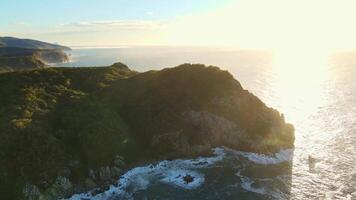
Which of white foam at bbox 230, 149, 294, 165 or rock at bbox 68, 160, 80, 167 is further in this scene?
white foam at bbox 230, 149, 294, 165

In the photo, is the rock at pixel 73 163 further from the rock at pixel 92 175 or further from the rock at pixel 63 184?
the rock at pixel 63 184

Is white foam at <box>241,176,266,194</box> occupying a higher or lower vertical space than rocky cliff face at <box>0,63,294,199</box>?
lower

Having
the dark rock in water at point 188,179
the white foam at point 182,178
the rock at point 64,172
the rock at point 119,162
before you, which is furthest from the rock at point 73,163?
the dark rock in water at point 188,179

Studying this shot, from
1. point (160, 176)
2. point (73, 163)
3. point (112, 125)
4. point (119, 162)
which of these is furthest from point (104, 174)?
point (112, 125)

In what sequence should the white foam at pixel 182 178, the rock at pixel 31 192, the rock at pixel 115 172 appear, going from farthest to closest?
the rock at pixel 115 172
the white foam at pixel 182 178
the rock at pixel 31 192

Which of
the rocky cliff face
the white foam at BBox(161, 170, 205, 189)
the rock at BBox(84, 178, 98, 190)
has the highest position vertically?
the rocky cliff face

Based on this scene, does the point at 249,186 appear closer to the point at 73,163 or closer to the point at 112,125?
the point at 73,163

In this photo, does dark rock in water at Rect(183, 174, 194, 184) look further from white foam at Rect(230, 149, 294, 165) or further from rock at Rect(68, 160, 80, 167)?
rock at Rect(68, 160, 80, 167)

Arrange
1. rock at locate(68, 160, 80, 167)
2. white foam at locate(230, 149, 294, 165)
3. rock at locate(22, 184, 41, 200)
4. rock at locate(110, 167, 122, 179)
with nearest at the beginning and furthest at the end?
rock at locate(22, 184, 41, 200) → rock at locate(68, 160, 80, 167) → rock at locate(110, 167, 122, 179) → white foam at locate(230, 149, 294, 165)

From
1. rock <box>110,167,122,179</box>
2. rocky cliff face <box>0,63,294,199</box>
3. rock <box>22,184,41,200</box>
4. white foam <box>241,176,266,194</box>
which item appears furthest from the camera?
rock <box>110,167,122,179</box>

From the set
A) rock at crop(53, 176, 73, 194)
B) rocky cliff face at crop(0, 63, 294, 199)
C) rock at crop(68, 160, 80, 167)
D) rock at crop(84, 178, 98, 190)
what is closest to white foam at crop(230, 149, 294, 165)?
rocky cliff face at crop(0, 63, 294, 199)
